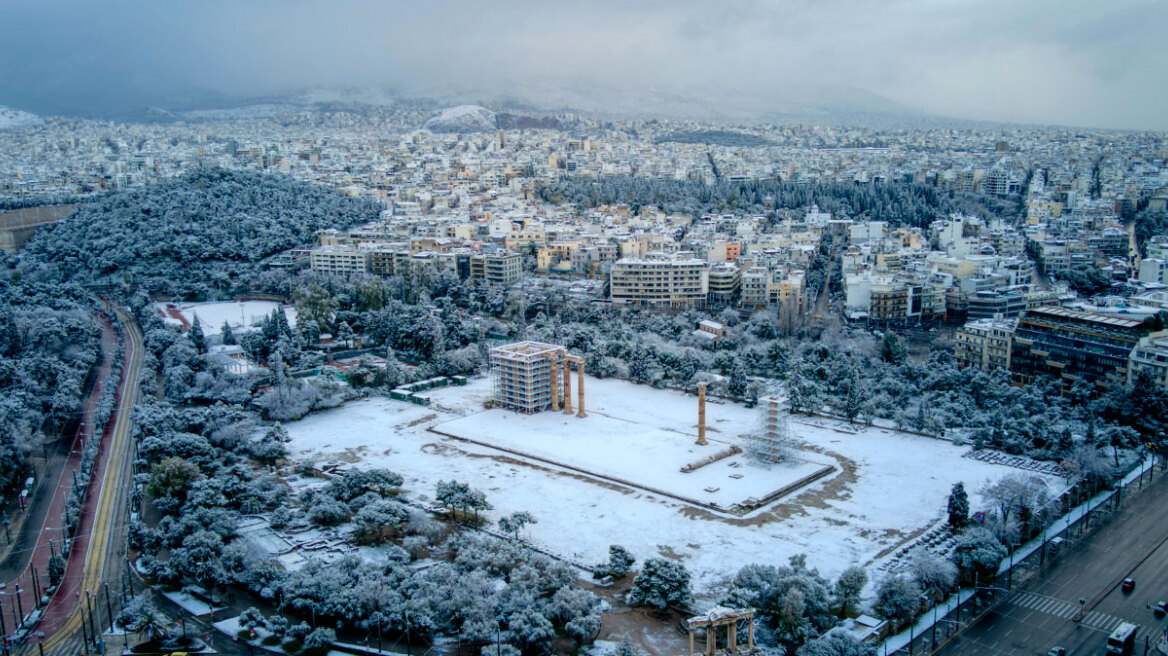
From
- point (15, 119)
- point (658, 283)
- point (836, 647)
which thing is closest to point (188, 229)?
point (658, 283)

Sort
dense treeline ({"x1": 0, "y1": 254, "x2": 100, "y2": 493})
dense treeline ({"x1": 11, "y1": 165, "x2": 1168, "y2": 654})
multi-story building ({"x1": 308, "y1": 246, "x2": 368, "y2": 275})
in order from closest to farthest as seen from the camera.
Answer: dense treeline ({"x1": 11, "y1": 165, "x2": 1168, "y2": 654}) → dense treeline ({"x1": 0, "y1": 254, "x2": 100, "y2": 493}) → multi-story building ({"x1": 308, "y1": 246, "x2": 368, "y2": 275})

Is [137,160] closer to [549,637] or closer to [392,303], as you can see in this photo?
[392,303]

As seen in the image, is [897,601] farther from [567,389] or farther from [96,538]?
[96,538]

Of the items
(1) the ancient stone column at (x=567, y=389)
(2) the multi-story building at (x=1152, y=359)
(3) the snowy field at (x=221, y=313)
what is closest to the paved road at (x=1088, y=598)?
(2) the multi-story building at (x=1152, y=359)

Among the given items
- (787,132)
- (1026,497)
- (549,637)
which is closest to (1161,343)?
(1026,497)

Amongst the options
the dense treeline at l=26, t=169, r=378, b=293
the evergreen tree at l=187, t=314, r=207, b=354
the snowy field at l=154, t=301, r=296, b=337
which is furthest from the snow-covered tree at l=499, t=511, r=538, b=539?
the dense treeline at l=26, t=169, r=378, b=293

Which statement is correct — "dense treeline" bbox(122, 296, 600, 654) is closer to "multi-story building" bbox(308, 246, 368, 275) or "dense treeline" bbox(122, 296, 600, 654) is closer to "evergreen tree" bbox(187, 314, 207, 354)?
"evergreen tree" bbox(187, 314, 207, 354)

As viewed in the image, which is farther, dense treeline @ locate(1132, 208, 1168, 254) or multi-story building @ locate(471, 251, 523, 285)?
dense treeline @ locate(1132, 208, 1168, 254)
